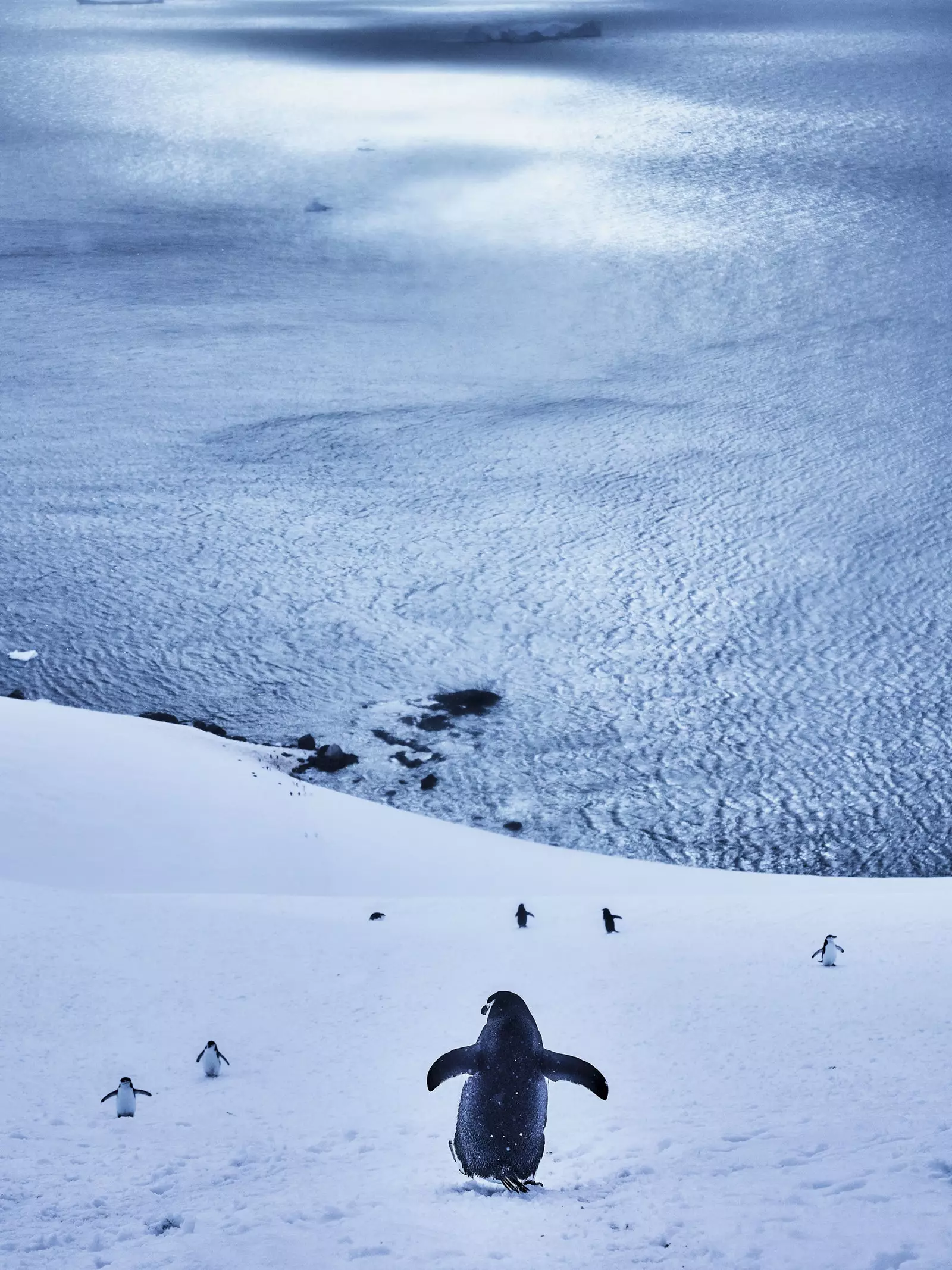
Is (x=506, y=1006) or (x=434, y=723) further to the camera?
(x=434, y=723)

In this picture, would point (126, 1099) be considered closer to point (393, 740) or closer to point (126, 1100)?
point (126, 1100)

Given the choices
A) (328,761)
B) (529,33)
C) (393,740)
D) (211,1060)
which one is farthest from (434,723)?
(529,33)

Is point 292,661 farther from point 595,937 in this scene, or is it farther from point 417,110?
point 417,110

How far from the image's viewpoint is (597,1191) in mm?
6355

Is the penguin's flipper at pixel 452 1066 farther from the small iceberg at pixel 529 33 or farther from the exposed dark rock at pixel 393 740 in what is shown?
the small iceberg at pixel 529 33

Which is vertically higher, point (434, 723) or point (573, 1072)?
point (573, 1072)

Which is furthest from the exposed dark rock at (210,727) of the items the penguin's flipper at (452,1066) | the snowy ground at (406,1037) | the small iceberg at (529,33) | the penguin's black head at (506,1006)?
the small iceberg at (529,33)

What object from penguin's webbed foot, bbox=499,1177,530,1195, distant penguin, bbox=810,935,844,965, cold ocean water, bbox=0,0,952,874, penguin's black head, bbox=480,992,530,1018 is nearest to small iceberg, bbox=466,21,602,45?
cold ocean water, bbox=0,0,952,874

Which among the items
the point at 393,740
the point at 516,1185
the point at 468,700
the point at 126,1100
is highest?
the point at 516,1185

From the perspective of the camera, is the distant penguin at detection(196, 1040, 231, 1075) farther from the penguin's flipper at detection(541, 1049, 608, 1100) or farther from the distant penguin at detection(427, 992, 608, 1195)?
the penguin's flipper at detection(541, 1049, 608, 1100)

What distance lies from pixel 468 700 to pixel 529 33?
7728 centimetres

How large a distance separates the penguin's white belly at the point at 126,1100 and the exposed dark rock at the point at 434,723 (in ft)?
29.6

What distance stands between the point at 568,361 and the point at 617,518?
908 centimetres

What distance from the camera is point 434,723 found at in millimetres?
16297
